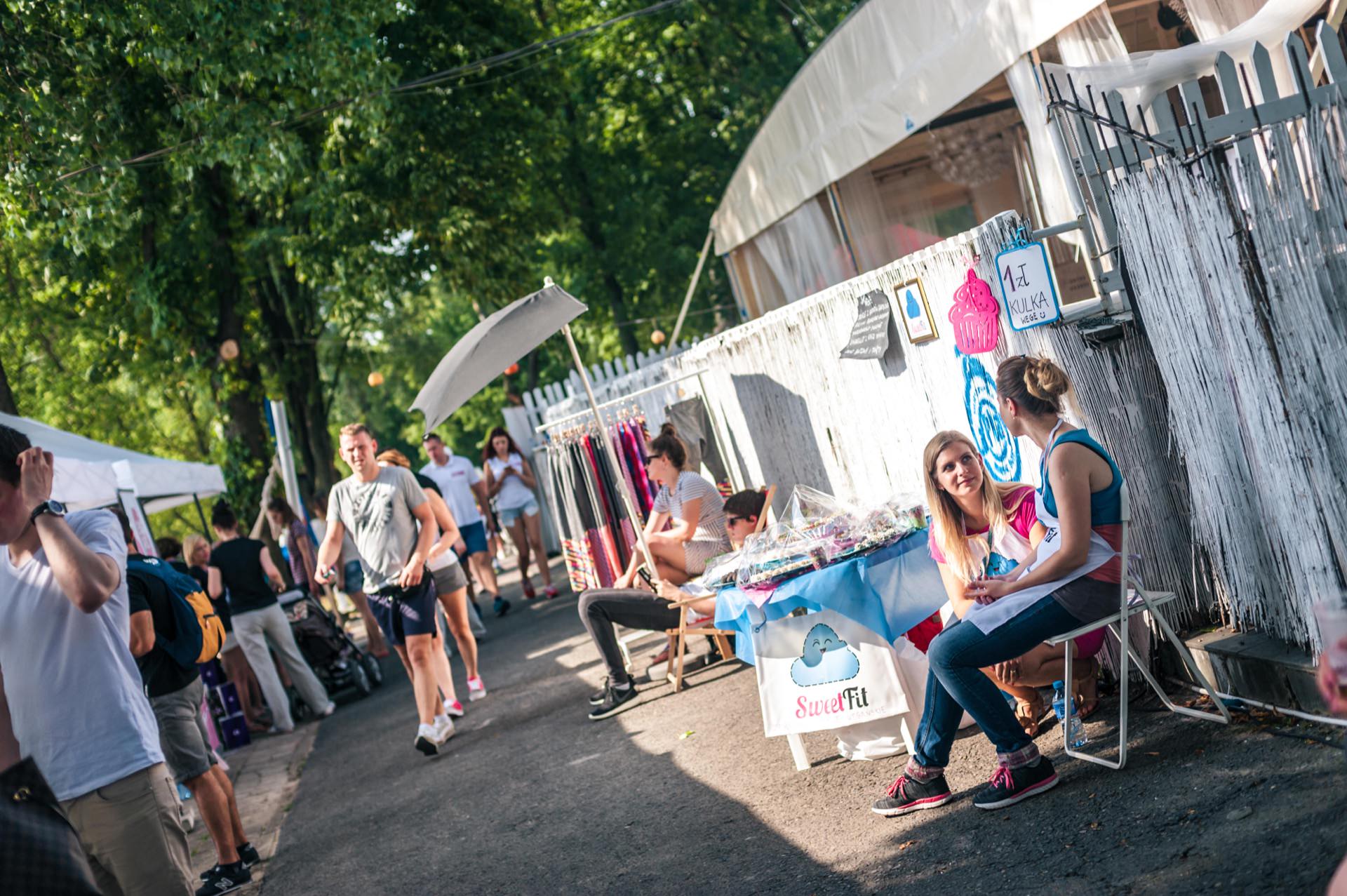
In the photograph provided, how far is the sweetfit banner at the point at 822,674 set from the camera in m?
5.87

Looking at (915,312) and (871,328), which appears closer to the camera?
(915,312)

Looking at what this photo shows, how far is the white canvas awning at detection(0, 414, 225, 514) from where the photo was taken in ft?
31.0

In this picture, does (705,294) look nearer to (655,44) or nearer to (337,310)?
(655,44)

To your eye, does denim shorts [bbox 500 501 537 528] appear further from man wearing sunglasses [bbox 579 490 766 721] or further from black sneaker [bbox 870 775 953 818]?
black sneaker [bbox 870 775 953 818]

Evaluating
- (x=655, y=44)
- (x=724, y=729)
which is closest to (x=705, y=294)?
(x=655, y=44)

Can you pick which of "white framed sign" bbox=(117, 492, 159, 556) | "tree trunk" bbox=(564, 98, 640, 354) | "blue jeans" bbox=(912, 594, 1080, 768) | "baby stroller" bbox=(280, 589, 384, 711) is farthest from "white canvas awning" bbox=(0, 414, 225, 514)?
"tree trunk" bbox=(564, 98, 640, 354)

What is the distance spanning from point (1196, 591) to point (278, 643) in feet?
27.2

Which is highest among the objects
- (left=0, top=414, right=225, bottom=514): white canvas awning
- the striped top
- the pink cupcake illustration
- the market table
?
(left=0, top=414, right=225, bottom=514): white canvas awning

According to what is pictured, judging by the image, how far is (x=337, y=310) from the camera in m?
20.2

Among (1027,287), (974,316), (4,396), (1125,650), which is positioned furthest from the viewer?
(4,396)

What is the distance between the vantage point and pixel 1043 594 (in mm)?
4777

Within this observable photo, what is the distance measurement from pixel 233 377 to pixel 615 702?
43.5 feet

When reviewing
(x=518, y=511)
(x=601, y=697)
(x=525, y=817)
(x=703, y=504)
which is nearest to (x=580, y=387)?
(x=518, y=511)

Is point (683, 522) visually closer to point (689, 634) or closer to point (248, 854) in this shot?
point (689, 634)
